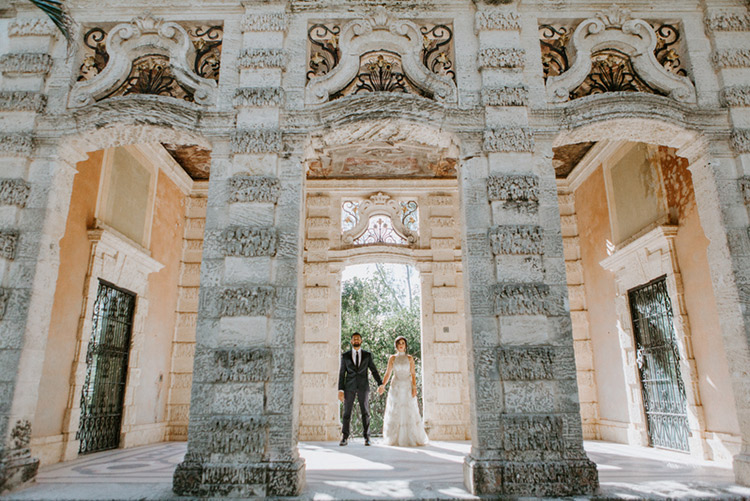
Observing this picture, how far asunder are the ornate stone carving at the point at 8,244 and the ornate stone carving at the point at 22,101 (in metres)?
1.40

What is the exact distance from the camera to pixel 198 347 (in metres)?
4.81

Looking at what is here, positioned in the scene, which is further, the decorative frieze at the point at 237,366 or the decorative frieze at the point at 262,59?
the decorative frieze at the point at 262,59

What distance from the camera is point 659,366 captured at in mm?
7406

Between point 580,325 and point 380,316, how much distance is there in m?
10.5

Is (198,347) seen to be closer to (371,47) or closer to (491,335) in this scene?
(491,335)

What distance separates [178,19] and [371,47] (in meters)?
2.29

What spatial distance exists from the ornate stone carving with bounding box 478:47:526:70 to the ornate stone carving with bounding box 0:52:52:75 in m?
4.86

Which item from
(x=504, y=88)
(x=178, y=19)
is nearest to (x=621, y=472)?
(x=504, y=88)

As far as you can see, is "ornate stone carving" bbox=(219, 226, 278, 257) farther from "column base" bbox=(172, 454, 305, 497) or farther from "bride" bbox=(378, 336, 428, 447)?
"bride" bbox=(378, 336, 428, 447)

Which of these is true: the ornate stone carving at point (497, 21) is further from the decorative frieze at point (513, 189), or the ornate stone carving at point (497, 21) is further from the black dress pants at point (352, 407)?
the black dress pants at point (352, 407)

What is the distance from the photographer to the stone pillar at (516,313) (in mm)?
4480

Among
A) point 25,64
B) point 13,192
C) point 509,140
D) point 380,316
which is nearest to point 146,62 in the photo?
point 25,64

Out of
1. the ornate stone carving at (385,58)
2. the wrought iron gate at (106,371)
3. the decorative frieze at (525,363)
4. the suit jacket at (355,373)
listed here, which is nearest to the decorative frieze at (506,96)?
the ornate stone carving at (385,58)

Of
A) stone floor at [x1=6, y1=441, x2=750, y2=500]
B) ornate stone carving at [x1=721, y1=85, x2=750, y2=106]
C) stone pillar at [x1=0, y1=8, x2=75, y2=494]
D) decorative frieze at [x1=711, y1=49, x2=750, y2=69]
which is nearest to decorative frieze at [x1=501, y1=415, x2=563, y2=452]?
stone floor at [x1=6, y1=441, x2=750, y2=500]
